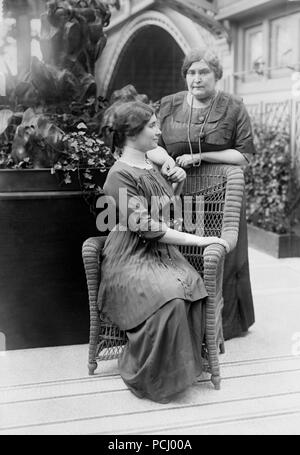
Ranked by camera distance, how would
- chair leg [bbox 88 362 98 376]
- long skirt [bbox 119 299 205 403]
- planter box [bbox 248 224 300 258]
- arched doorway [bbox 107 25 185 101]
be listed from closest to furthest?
1. long skirt [bbox 119 299 205 403]
2. chair leg [bbox 88 362 98 376]
3. planter box [bbox 248 224 300 258]
4. arched doorway [bbox 107 25 185 101]

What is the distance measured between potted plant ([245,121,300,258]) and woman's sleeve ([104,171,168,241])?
131 inches

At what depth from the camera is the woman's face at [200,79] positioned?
296cm

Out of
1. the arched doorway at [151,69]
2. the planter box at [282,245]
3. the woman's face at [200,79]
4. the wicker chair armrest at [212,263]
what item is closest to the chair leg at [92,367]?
the wicker chair armrest at [212,263]

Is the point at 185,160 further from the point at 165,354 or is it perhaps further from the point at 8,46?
the point at 8,46

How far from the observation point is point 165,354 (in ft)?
8.30

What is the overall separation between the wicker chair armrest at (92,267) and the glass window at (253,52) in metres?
4.92

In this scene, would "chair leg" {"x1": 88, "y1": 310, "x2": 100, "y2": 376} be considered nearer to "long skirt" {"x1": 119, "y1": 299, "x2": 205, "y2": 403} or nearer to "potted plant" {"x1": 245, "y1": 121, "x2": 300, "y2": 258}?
"long skirt" {"x1": 119, "y1": 299, "x2": 205, "y2": 403}

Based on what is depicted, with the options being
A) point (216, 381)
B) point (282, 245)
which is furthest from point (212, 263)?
point (282, 245)

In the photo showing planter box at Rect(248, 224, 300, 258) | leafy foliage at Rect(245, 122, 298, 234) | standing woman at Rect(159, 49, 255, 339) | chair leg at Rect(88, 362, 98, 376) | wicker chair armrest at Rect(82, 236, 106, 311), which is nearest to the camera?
wicker chair armrest at Rect(82, 236, 106, 311)

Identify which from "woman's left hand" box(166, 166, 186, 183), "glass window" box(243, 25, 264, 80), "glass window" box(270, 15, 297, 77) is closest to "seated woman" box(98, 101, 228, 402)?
"woman's left hand" box(166, 166, 186, 183)

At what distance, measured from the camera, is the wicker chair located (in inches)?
105

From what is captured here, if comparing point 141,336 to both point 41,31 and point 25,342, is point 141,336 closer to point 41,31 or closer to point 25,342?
point 25,342

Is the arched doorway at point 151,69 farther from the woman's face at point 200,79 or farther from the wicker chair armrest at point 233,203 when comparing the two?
the wicker chair armrest at point 233,203

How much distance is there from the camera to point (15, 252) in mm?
3154
